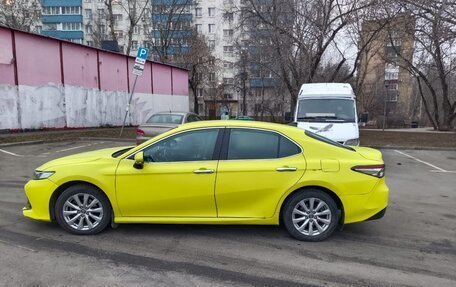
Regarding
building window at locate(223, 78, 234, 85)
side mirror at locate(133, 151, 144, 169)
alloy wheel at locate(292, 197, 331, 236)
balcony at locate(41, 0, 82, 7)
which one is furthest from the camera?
balcony at locate(41, 0, 82, 7)

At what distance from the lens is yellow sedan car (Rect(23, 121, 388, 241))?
4973mm

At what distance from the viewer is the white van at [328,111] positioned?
36.6ft

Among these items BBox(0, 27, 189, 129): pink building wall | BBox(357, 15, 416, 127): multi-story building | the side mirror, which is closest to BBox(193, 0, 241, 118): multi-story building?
BBox(357, 15, 416, 127): multi-story building

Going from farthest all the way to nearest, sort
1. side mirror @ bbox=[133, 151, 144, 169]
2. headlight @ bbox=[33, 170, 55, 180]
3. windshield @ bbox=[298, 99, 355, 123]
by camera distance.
Result: windshield @ bbox=[298, 99, 355, 123] < headlight @ bbox=[33, 170, 55, 180] < side mirror @ bbox=[133, 151, 144, 169]

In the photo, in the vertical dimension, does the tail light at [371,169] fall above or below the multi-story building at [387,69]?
below

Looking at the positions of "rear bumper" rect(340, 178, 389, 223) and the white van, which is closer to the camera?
"rear bumper" rect(340, 178, 389, 223)

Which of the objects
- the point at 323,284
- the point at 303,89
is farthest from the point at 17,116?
the point at 323,284

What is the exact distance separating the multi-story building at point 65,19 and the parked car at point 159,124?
217 ft

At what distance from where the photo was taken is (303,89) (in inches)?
526

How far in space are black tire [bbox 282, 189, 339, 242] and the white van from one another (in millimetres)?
6187

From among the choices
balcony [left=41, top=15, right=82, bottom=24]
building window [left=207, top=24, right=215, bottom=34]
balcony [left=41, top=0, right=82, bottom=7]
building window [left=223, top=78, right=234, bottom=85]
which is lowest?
building window [left=223, top=78, right=234, bottom=85]

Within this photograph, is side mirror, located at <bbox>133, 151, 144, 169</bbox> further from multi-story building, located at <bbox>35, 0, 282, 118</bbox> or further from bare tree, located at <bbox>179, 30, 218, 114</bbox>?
bare tree, located at <bbox>179, 30, 218, 114</bbox>

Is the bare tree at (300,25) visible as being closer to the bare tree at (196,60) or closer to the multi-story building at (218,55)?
the bare tree at (196,60)

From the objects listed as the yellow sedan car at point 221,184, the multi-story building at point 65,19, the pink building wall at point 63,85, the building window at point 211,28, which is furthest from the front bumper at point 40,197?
the multi-story building at point 65,19
